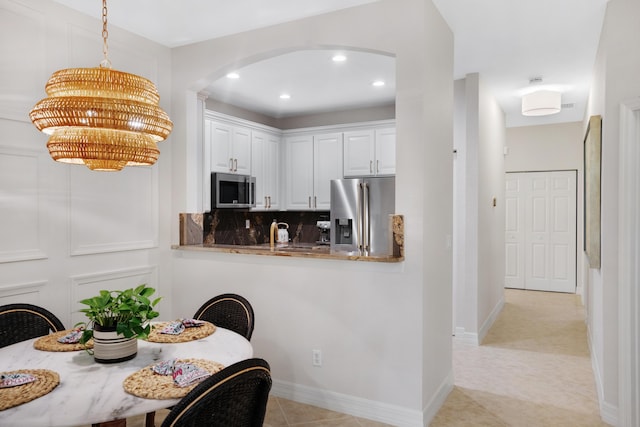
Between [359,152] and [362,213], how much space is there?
980mm

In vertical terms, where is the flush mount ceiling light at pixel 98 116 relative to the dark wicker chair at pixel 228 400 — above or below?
above

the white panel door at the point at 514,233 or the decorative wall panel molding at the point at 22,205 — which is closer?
the decorative wall panel molding at the point at 22,205

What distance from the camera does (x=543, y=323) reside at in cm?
545

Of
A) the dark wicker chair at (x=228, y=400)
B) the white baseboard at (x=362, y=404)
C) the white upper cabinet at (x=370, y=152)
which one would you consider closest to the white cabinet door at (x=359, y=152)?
the white upper cabinet at (x=370, y=152)

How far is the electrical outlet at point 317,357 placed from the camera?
303 centimetres

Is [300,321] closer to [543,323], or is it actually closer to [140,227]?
[140,227]

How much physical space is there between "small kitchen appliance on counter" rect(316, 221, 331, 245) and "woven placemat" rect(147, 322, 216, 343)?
3819mm

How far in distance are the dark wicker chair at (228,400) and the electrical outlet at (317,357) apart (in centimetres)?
148

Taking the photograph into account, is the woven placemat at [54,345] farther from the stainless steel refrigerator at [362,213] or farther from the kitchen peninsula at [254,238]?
the stainless steel refrigerator at [362,213]

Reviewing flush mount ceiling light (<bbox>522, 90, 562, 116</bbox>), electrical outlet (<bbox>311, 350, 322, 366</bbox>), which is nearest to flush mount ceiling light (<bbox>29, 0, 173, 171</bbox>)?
electrical outlet (<bbox>311, 350, 322, 366</bbox>)

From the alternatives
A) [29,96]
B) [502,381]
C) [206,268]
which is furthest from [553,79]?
[29,96]

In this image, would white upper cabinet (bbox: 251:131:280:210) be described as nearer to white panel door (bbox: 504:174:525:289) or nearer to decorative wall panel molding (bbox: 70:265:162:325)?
decorative wall panel molding (bbox: 70:265:162:325)

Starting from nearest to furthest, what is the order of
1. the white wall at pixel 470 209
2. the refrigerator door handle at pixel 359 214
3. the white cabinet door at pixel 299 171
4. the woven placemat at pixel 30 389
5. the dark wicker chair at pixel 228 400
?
the dark wicker chair at pixel 228 400 → the woven placemat at pixel 30 389 → the white wall at pixel 470 209 → the refrigerator door handle at pixel 359 214 → the white cabinet door at pixel 299 171

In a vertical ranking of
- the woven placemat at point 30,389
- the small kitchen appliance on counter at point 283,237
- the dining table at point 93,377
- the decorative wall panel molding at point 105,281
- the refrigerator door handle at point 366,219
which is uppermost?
the refrigerator door handle at point 366,219
